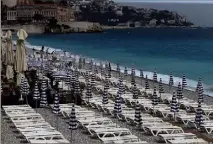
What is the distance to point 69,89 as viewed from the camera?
13.8 meters

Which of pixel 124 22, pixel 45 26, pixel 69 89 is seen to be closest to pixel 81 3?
pixel 124 22

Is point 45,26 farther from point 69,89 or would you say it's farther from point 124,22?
point 69,89

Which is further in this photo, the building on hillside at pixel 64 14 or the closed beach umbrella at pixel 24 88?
the building on hillside at pixel 64 14

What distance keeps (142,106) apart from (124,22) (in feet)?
334

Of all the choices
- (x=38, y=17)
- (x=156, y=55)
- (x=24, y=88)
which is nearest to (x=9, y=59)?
(x=24, y=88)

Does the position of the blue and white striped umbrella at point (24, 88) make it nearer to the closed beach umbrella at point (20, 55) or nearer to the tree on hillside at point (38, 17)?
the closed beach umbrella at point (20, 55)

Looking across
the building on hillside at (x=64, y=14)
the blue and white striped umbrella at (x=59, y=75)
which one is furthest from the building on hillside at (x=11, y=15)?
the blue and white striped umbrella at (x=59, y=75)

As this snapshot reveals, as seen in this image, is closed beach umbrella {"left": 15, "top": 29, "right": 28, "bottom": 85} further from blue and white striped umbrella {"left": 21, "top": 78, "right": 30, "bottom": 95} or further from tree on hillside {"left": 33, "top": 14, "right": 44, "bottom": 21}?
tree on hillside {"left": 33, "top": 14, "right": 44, "bottom": 21}

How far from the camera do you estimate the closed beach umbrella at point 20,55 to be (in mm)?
12703

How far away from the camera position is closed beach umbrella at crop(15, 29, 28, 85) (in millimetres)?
12703

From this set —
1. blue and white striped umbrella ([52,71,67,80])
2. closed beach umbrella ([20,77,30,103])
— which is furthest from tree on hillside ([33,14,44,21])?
closed beach umbrella ([20,77,30,103])

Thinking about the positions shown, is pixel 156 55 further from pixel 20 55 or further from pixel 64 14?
pixel 64 14

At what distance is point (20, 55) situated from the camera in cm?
1277

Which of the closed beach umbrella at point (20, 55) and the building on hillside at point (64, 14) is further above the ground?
the closed beach umbrella at point (20, 55)
